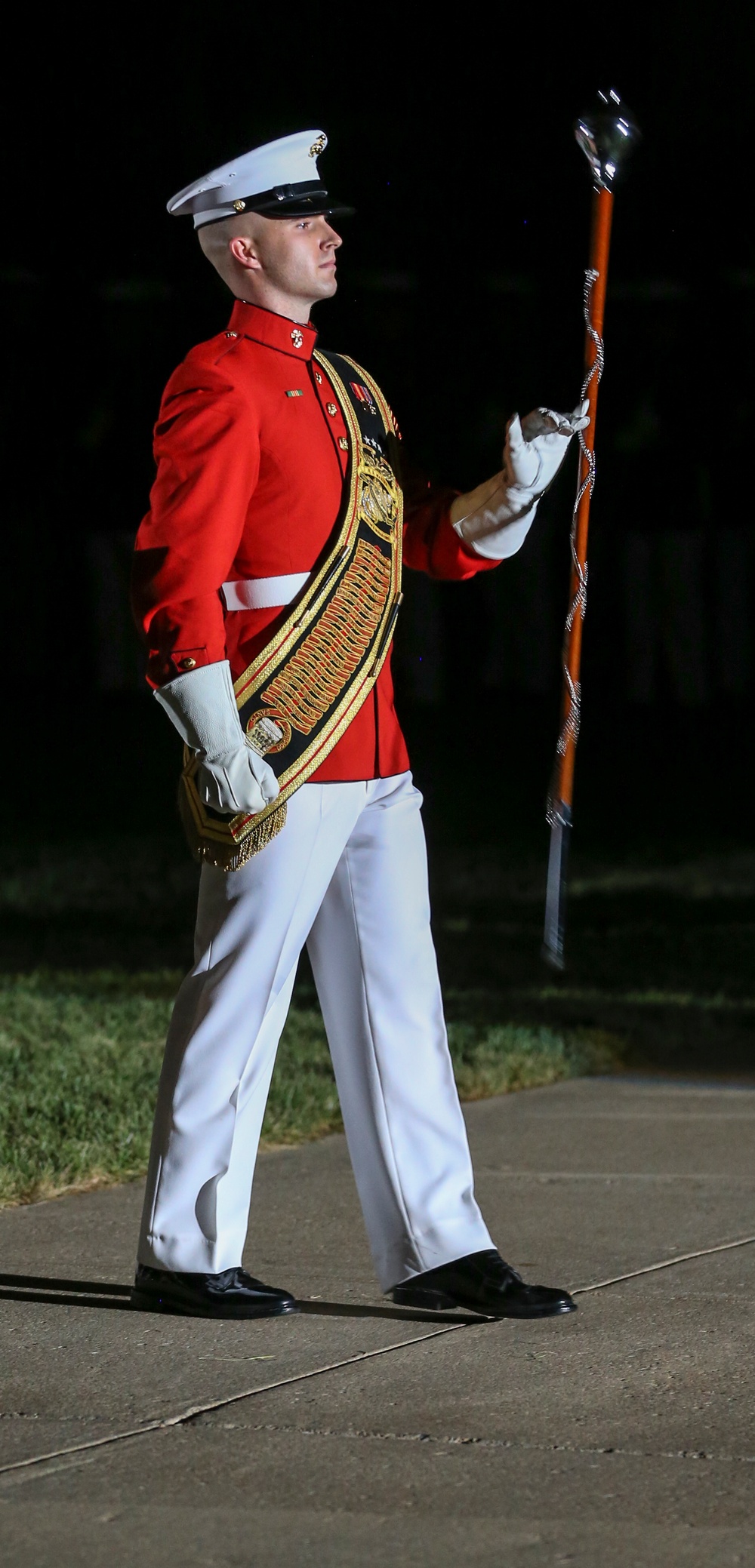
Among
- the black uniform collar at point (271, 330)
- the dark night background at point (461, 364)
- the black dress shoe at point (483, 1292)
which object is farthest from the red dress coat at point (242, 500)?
the dark night background at point (461, 364)

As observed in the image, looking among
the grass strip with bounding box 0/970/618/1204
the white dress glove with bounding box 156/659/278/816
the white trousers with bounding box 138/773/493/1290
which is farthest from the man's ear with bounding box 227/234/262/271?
the grass strip with bounding box 0/970/618/1204

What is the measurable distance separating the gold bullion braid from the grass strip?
69.9 inches

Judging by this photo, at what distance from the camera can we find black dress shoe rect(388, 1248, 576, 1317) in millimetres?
4223

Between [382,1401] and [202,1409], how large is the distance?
11.6 inches

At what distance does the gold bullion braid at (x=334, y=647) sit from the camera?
165 inches

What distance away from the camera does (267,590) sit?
423 centimetres

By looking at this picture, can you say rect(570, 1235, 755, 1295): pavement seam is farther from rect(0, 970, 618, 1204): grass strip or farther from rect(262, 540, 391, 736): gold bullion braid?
rect(0, 970, 618, 1204): grass strip

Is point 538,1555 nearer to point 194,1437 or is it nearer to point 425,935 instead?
point 194,1437

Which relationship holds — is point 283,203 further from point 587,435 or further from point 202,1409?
point 202,1409

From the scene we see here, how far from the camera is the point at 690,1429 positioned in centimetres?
354

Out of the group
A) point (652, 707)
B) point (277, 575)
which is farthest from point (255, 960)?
point (652, 707)

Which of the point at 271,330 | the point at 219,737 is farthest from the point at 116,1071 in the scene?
the point at 271,330

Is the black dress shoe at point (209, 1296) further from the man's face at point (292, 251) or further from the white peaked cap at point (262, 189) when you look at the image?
the white peaked cap at point (262, 189)

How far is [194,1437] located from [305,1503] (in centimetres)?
37
